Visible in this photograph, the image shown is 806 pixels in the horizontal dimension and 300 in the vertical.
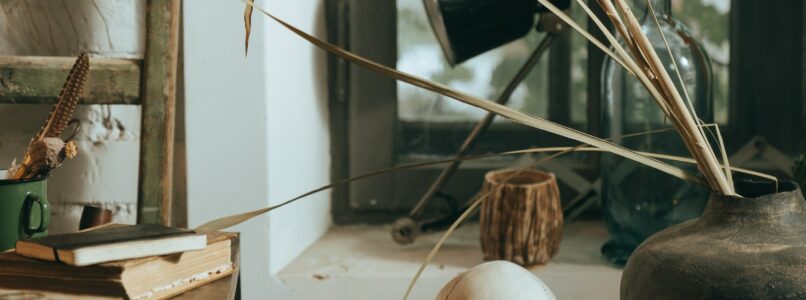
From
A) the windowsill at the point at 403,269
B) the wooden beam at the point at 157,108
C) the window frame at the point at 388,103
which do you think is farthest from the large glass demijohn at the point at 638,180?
the wooden beam at the point at 157,108

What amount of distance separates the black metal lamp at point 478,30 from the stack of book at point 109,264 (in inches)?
21.6

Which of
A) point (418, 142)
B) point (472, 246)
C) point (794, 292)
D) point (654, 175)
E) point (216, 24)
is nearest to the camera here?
point (794, 292)

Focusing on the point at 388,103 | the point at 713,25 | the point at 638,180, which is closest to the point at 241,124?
the point at 388,103

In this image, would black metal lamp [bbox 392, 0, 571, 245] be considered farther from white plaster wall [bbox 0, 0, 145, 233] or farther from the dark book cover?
the dark book cover

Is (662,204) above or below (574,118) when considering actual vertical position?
below

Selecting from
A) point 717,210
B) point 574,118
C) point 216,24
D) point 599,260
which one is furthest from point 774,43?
point 216,24

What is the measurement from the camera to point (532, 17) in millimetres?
1308

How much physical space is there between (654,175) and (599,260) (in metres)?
0.15

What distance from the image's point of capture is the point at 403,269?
4.09ft

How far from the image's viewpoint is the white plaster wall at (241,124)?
1.15m

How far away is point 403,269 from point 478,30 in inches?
14.8

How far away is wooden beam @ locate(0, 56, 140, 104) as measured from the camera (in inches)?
43.5

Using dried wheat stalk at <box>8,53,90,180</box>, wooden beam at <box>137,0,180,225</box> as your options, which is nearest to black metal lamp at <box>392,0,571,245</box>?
wooden beam at <box>137,0,180,225</box>

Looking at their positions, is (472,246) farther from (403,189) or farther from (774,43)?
(774,43)
